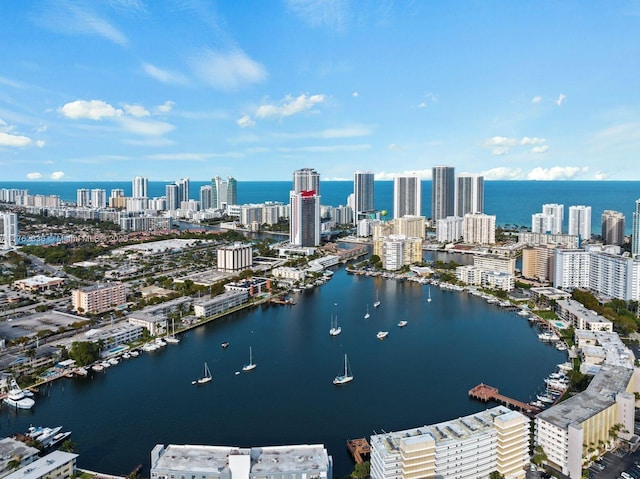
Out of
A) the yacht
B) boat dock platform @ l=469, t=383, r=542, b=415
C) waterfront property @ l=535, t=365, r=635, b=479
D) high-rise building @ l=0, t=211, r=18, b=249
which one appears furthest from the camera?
high-rise building @ l=0, t=211, r=18, b=249

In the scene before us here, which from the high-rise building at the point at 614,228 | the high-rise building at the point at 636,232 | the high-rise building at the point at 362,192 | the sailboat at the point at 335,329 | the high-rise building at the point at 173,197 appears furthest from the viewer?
the high-rise building at the point at 173,197

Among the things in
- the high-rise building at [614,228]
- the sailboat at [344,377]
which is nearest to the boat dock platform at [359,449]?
the sailboat at [344,377]

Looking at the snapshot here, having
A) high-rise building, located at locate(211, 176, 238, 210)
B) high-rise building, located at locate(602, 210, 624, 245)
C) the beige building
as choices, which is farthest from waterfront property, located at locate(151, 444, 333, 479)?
high-rise building, located at locate(211, 176, 238, 210)

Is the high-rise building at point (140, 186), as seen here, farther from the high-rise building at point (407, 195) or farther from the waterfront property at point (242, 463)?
the waterfront property at point (242, 463)

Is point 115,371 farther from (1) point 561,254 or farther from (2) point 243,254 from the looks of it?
(1) point 561,254

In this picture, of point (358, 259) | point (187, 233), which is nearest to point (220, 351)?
point (358, 259)

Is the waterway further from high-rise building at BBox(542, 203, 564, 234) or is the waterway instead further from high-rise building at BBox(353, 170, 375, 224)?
high-rise building at BBox(353, 170, 375, 224)
